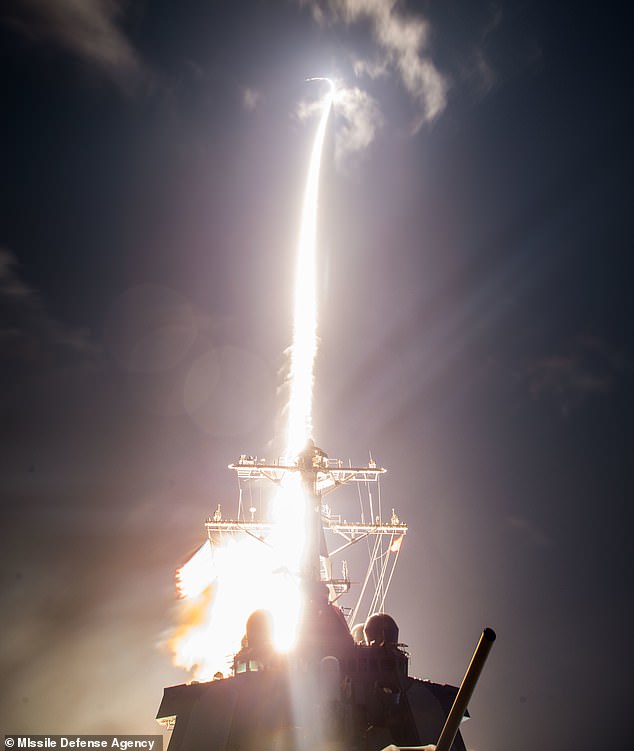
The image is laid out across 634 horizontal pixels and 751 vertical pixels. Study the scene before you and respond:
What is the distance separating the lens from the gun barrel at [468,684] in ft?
13.6

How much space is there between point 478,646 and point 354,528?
20417mm

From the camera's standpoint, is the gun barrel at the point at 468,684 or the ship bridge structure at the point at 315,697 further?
the ship bridge structure at the point at 315,697

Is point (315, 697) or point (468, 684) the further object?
point (315, 697)

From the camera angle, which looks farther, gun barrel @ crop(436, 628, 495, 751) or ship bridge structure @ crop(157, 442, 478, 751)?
ship bridge structure @ crop(157, 442, 478, 751)

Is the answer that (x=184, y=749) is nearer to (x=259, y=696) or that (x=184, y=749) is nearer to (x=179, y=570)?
(x=259, y=696)

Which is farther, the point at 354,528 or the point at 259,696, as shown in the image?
the point at 354,528

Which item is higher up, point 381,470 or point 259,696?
point 381,470

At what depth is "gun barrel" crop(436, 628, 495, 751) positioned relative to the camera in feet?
13.6

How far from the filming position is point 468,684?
14.2 feet

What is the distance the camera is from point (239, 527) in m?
22.2

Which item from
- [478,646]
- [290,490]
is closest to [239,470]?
[290,490]

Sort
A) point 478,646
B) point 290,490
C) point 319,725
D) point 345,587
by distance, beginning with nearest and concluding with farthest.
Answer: point 478,646, point 319,725, point 345,587, point 290,490

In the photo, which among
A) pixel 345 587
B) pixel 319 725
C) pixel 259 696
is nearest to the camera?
pixel 319 725

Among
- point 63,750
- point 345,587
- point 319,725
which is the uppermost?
point 345,587
